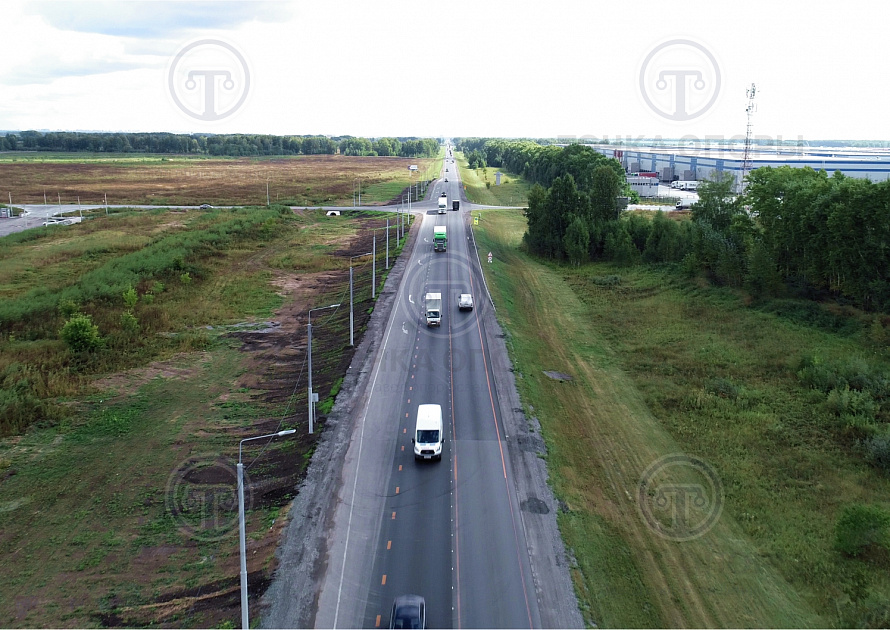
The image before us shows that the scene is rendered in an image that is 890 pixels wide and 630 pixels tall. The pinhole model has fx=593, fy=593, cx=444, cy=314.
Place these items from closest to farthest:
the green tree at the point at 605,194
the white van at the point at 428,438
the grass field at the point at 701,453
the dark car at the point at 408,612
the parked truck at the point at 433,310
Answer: the dark car at the point at 408,612
the grass field at the point at 701,453
the white van at the point at 428,438
the parked truck at the point at 433,310
the green tree at the point at 605,194

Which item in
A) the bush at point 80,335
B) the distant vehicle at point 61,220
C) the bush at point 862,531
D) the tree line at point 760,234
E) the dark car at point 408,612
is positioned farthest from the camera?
the distant vehicle at point 61,220

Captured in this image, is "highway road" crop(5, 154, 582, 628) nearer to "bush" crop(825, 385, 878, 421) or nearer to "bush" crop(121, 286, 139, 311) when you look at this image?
"bush" crop(825, 385, 878, 421)

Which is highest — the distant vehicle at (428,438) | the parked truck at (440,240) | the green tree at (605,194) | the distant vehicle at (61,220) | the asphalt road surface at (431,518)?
the green tree at (605,194)

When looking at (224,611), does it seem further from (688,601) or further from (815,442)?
(815,442)

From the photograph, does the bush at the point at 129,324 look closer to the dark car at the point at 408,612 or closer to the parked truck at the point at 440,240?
the parked truck at the point at 440,240

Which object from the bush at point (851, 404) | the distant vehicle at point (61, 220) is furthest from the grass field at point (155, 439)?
the distant vehicle at point (61, 220)

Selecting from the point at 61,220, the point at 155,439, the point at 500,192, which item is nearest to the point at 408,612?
the point at 155,439

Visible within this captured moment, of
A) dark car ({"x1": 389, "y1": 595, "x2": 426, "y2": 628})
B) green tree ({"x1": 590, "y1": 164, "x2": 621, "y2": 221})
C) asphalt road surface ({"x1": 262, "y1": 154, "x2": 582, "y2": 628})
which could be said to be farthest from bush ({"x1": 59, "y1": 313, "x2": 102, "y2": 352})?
green tree ({"x1": 590, "y1": 164, "x2": 621, "y2": 221})
